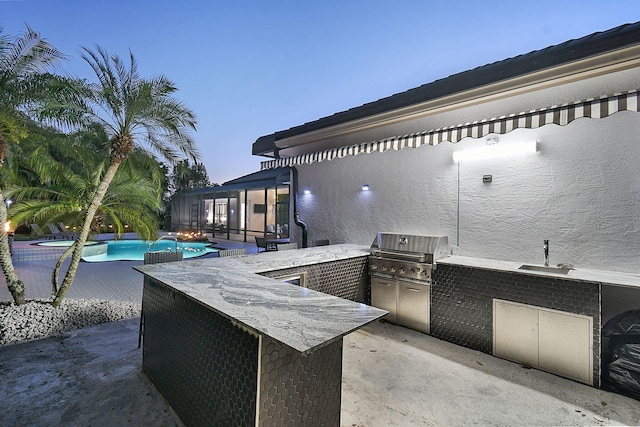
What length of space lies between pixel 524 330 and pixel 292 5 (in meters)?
11.0

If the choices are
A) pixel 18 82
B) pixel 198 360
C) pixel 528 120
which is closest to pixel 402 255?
pixel 528 120

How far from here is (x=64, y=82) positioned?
4504mm

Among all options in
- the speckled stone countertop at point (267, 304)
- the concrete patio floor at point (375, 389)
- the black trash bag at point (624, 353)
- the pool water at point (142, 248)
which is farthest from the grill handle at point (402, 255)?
the pool water at point (142, 248)

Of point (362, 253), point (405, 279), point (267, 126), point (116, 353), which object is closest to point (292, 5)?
point (362, 253)

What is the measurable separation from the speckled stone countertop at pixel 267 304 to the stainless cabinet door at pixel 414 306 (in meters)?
2.21

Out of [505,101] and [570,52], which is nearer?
[570,52]

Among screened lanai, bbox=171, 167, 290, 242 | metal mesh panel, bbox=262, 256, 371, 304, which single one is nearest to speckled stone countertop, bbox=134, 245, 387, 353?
metal mesh panel, bbox=262, 256, 371, 304

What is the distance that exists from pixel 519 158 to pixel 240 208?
1567 cm

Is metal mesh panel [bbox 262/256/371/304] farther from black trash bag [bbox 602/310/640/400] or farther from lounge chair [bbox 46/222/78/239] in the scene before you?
lounge chair [bbox 46/222/78/239]

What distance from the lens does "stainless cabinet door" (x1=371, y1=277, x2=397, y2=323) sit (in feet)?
15.6

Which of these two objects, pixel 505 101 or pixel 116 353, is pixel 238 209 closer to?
pixel 116 353

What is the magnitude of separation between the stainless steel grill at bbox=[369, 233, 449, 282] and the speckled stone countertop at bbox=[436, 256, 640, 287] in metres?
0.18

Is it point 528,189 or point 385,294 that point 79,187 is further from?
point 528,189

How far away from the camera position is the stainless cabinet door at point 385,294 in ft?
15.6
